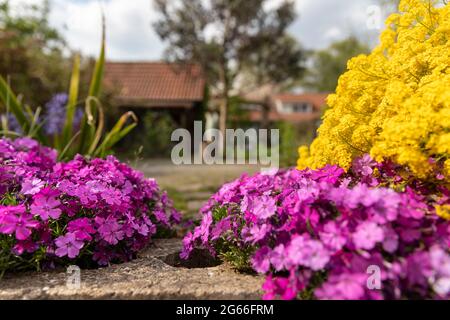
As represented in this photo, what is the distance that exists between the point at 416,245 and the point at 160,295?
3.40ft

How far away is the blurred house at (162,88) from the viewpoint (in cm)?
1816

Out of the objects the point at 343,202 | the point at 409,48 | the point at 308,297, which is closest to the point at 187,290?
the point at 308,297

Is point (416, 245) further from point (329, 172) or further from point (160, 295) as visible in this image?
point (160, 295)

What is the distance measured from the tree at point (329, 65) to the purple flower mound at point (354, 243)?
45638mm

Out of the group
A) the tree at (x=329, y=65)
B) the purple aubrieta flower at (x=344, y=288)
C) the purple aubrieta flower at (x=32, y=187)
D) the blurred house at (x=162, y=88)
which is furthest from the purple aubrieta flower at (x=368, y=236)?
the tree at (x=329, y=65)

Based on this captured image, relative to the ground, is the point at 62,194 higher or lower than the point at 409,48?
lower

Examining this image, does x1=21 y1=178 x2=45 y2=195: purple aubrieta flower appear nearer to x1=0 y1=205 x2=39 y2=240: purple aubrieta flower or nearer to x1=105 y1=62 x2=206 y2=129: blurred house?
x1=0 y1=205 x2=39 y2=240: purple aubrieta flower

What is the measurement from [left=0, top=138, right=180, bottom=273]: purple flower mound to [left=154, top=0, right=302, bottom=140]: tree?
1549cm

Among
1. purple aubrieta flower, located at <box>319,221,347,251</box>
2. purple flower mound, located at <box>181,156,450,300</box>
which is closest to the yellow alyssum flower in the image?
purple flower mound, located at <box>181,156,450,300</box>

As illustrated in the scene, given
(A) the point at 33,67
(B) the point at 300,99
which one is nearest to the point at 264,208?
(A) the point at 33,67

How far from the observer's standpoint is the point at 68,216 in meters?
2.22

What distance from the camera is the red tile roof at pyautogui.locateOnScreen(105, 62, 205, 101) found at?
18391 millimetres

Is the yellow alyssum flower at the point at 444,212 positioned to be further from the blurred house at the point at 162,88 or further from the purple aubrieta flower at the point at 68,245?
the blurred house at the point at 162,88

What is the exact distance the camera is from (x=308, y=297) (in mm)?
1632
